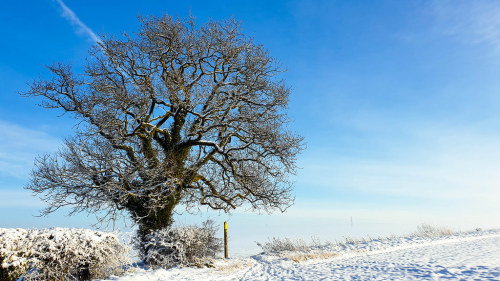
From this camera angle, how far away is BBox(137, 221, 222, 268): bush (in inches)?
477

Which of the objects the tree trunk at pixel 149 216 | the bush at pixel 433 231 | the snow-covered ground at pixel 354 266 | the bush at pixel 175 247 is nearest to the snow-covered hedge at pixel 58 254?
the snow-covered ground at pixel 354 266

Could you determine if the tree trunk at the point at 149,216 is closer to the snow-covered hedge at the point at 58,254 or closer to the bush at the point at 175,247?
the bush at the point at 175,247

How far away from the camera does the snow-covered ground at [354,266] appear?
962 centimetres

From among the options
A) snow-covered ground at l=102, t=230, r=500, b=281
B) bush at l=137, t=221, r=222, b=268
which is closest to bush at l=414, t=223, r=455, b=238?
snow-covered ground at l=102, t=230, r=500, b=281

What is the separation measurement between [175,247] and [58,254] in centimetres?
396

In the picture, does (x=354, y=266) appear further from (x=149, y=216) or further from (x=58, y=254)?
(x=58, y=254)

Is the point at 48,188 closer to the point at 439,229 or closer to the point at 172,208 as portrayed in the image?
the point at 172,208

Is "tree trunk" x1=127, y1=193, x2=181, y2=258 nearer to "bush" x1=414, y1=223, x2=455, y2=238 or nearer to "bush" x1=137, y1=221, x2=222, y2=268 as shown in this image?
"bush" x1=137, y1=221, x2=222, y2=268

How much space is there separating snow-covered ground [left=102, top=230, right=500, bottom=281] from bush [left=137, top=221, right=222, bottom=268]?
608mm

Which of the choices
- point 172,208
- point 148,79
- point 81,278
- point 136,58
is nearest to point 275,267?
point 172,208

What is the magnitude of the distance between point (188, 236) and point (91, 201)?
15.1 ft

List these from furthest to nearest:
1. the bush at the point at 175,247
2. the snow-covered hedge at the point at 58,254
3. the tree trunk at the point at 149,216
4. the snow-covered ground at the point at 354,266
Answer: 1. the tree trunk at the point at 149,216
2. the bush at the point at 175,247
3. the snow-covered ground at the point at 354,266
4. the snow-covered hedge at the point at 58,254

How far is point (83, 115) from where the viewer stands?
48.3 feet

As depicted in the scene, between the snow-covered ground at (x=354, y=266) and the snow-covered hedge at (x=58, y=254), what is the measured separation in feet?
2.32
